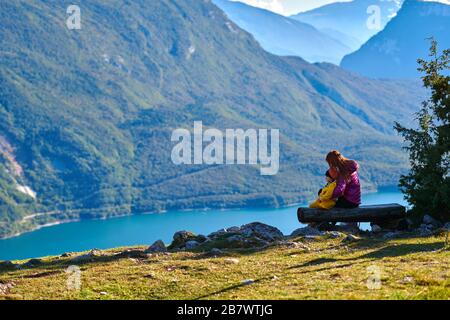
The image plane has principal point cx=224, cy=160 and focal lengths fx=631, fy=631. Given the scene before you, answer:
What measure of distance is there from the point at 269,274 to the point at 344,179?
831 centimetres

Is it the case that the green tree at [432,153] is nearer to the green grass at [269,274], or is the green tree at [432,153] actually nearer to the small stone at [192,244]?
the green grass at [269,274]

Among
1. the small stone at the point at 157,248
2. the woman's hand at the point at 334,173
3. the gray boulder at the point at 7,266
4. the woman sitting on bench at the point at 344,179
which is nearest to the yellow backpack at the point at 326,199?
the woman sitting on bench at the point at 344,179

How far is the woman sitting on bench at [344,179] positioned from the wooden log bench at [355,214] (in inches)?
12.1

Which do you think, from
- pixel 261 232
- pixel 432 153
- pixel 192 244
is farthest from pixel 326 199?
pixel 192 244

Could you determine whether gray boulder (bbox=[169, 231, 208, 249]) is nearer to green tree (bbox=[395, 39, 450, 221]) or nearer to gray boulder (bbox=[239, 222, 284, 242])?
gray boulder (bbox=[239, 222, 284, 242])

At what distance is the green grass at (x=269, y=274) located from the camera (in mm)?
12508

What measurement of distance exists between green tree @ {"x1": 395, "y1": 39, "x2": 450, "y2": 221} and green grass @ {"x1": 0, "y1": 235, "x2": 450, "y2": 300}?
3789 mm

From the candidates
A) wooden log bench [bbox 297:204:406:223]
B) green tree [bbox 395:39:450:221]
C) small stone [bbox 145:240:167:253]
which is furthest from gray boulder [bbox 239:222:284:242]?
green tree [bbox 395:39:450:221]

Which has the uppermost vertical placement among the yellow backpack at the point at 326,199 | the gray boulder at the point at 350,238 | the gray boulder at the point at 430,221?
the yellow backpack at the point at 326,199

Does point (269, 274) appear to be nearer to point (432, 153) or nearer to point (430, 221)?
point (430, 221)

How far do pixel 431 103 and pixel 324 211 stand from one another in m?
7.53

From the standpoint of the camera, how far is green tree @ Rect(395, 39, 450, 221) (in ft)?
78.6

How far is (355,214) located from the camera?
23.3 m
